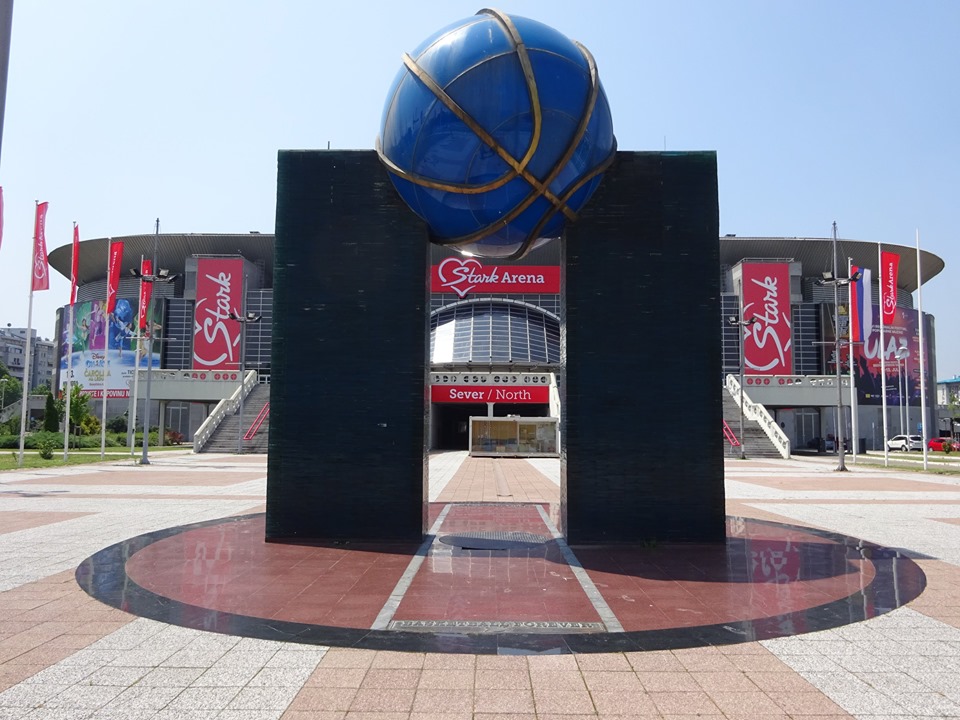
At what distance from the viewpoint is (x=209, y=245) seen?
66875mm

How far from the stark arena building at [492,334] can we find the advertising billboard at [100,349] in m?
0.13

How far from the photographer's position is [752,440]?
41.2 m

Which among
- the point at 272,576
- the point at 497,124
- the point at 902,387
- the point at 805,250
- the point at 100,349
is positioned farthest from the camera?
the point at 805,250

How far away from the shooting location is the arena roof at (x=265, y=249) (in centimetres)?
6525

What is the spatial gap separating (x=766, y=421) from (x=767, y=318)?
1815cm

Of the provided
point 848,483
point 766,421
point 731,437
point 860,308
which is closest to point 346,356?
point 848,483

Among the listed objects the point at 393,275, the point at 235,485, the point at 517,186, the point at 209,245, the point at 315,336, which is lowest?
the point at 235,485

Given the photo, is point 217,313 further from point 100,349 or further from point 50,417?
point 50,417

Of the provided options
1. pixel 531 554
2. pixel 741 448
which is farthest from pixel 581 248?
pixel 741 448

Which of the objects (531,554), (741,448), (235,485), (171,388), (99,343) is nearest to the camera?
(531,554)

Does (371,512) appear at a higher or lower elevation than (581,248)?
Answer: lower

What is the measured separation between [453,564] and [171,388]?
4931 centimetres

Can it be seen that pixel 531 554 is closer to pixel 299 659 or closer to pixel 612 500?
pixel 612 500

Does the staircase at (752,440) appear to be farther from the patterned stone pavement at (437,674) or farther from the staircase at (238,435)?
the patterned stone pavement at (437,674)
